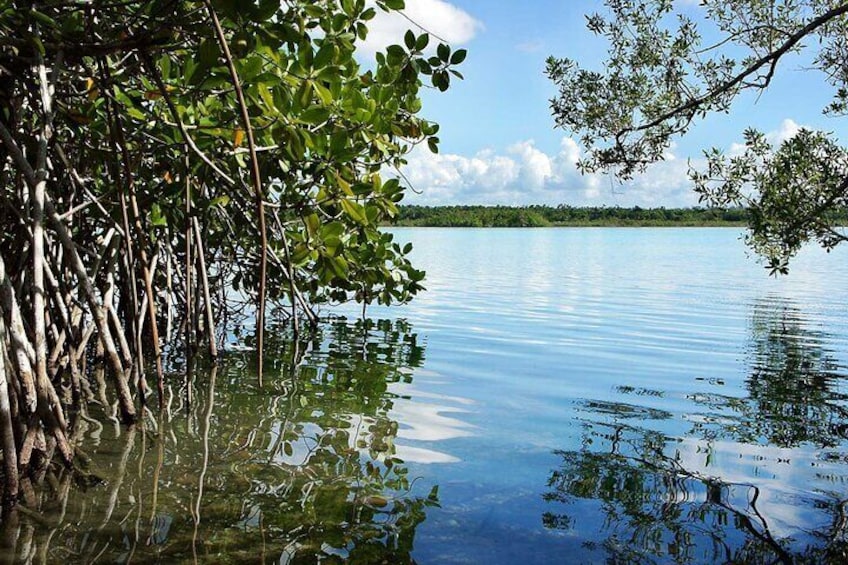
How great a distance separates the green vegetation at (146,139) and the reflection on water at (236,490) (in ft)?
0.57

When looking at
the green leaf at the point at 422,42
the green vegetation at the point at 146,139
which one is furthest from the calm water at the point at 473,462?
the green leaf at the point at 422,42

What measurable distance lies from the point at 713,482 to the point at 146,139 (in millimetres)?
3047

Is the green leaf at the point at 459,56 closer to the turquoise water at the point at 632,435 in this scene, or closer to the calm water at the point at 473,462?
the calm water at the point at 473,462

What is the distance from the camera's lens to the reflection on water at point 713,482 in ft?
8.91

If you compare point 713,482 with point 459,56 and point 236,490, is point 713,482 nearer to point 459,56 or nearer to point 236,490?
point 236,490

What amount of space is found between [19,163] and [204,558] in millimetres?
1575

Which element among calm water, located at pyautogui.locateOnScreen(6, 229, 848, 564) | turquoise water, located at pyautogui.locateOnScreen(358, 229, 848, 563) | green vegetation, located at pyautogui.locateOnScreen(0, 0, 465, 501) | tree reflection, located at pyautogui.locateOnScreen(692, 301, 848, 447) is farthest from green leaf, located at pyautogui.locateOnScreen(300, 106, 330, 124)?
tree reflection, located at pyautogui.locateOnScreen(692, 301, 848, 447)

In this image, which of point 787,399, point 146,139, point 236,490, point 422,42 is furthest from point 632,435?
point 146,139

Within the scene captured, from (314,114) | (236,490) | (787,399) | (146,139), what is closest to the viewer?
(314,114)

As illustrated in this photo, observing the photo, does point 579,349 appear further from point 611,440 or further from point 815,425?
point 611,440

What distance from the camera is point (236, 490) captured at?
9.98 feet

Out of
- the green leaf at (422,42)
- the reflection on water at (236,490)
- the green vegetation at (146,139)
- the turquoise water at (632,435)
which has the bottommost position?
the reflection on water at (236,490)

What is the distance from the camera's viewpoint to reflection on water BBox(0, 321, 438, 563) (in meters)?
2.51

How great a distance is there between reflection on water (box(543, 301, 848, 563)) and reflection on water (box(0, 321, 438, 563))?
69 cm
